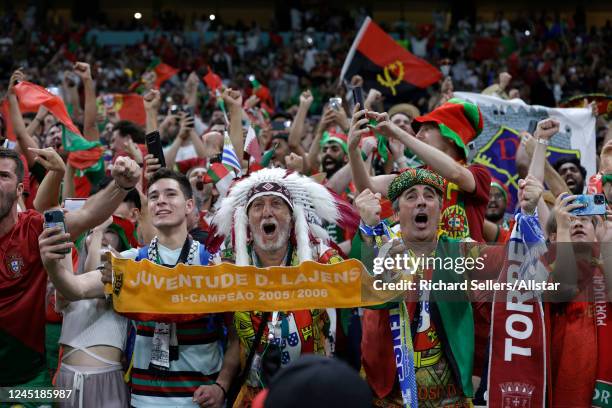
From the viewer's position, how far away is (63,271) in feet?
12.7

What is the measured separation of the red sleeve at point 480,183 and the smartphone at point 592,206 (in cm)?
89

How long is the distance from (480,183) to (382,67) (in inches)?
168

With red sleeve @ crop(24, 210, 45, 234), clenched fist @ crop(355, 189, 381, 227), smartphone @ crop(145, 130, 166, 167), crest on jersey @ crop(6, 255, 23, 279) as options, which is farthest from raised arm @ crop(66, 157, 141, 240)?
clenched fist @ crop(355, 189, 381, 227)

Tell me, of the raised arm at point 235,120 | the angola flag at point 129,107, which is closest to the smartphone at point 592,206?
the raised arm at point 235,120

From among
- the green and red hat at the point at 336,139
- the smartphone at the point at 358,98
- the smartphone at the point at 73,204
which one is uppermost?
the green and red hat at the point at 336,139

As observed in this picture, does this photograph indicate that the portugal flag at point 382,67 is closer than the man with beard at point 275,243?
No

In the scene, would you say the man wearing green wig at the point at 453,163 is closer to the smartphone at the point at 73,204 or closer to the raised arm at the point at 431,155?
the raised arm at the point at 431,155

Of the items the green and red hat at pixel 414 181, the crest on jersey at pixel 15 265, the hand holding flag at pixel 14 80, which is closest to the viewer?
the crest on jersey at pixel 15 265

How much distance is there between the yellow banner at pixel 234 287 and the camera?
3.89 m

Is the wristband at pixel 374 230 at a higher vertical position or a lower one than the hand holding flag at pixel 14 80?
lower

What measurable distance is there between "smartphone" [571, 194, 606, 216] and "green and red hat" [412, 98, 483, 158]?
3.58 feet

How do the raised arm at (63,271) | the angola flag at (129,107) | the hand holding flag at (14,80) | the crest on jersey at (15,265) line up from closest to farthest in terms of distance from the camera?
the raised arm at (63,271) < the crest on jersey at (15,265) < the hand holding flag at (14,80) < the angola flag at (129,107)

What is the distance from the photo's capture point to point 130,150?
598cm

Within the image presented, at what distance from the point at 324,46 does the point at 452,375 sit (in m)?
19.9
